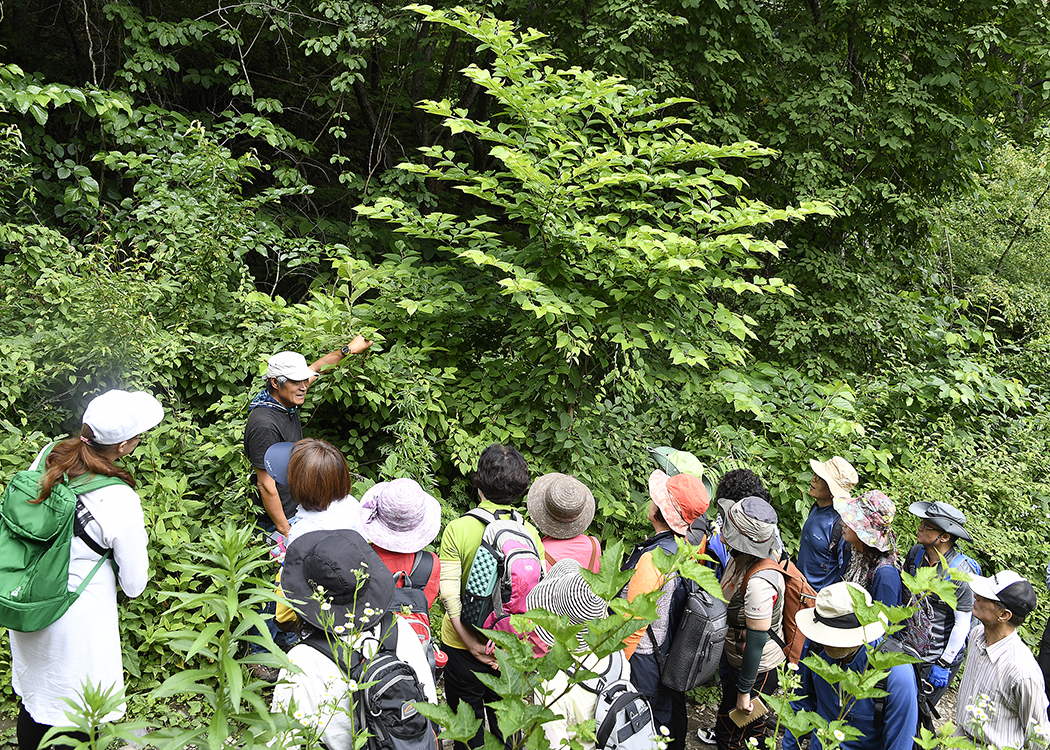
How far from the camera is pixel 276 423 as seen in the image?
400 centimetres

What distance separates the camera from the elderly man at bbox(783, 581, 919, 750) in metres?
2.62

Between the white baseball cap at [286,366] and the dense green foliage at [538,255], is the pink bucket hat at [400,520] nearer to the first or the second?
the white baseball cap at [286,366]

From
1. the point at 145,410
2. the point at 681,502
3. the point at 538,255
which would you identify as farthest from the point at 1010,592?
the point at 145,410

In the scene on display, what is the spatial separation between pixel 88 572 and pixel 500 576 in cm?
153

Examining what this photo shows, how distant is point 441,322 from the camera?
17.7 feet

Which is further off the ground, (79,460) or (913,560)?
(79,460)

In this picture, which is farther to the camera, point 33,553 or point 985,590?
point 985,590

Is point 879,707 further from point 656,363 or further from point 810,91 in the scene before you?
point 810,91

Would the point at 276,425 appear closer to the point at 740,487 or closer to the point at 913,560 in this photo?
the point at 740,487

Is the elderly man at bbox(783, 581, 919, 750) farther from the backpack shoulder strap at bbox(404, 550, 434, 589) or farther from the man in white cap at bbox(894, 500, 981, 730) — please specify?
the backpack shoulder strap at bbox(404, 550, 434, 589)

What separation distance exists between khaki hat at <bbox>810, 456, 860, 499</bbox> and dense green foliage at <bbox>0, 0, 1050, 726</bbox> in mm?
1022

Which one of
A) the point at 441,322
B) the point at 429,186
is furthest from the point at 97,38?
the point at 441,322

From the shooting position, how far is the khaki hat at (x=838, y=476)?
13.7ft

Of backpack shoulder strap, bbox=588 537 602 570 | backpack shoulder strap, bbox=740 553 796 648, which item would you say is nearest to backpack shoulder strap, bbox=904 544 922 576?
backpack shoulder strap, bbox=740 553 796 648
